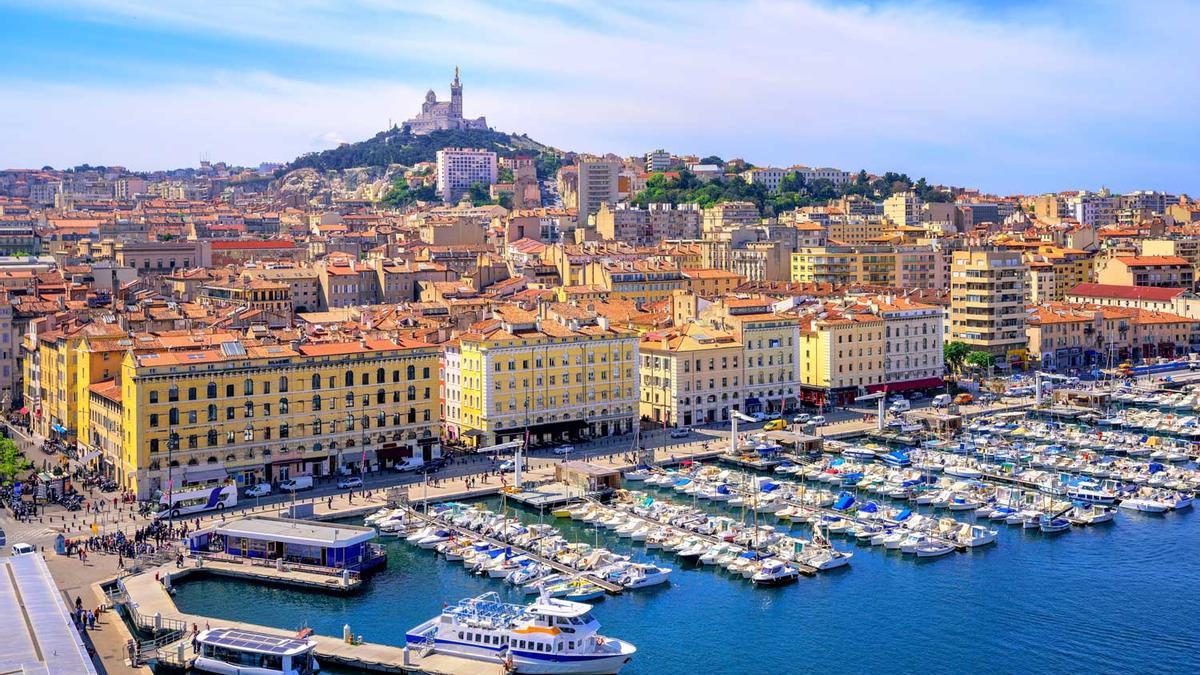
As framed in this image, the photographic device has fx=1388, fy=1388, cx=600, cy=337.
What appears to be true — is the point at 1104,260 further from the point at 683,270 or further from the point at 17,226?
the point at 17,226

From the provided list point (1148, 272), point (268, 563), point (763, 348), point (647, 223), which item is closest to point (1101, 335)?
point (1148, 272)

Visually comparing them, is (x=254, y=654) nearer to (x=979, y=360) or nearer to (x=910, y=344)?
(x=910, y=344)

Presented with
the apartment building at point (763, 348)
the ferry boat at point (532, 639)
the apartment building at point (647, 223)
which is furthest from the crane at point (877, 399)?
the apartment building at point (647, 223)

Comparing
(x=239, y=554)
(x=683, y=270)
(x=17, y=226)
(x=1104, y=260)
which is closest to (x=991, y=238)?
(x=1104, y=260)

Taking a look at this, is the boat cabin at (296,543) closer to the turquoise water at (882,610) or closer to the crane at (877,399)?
the turquoise water at (882,610)

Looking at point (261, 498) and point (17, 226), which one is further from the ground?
point (17, 226)

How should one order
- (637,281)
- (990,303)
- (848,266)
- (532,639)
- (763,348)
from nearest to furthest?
(532,639) < (763,348) < (990,303) < (637,281) < (848,266)
